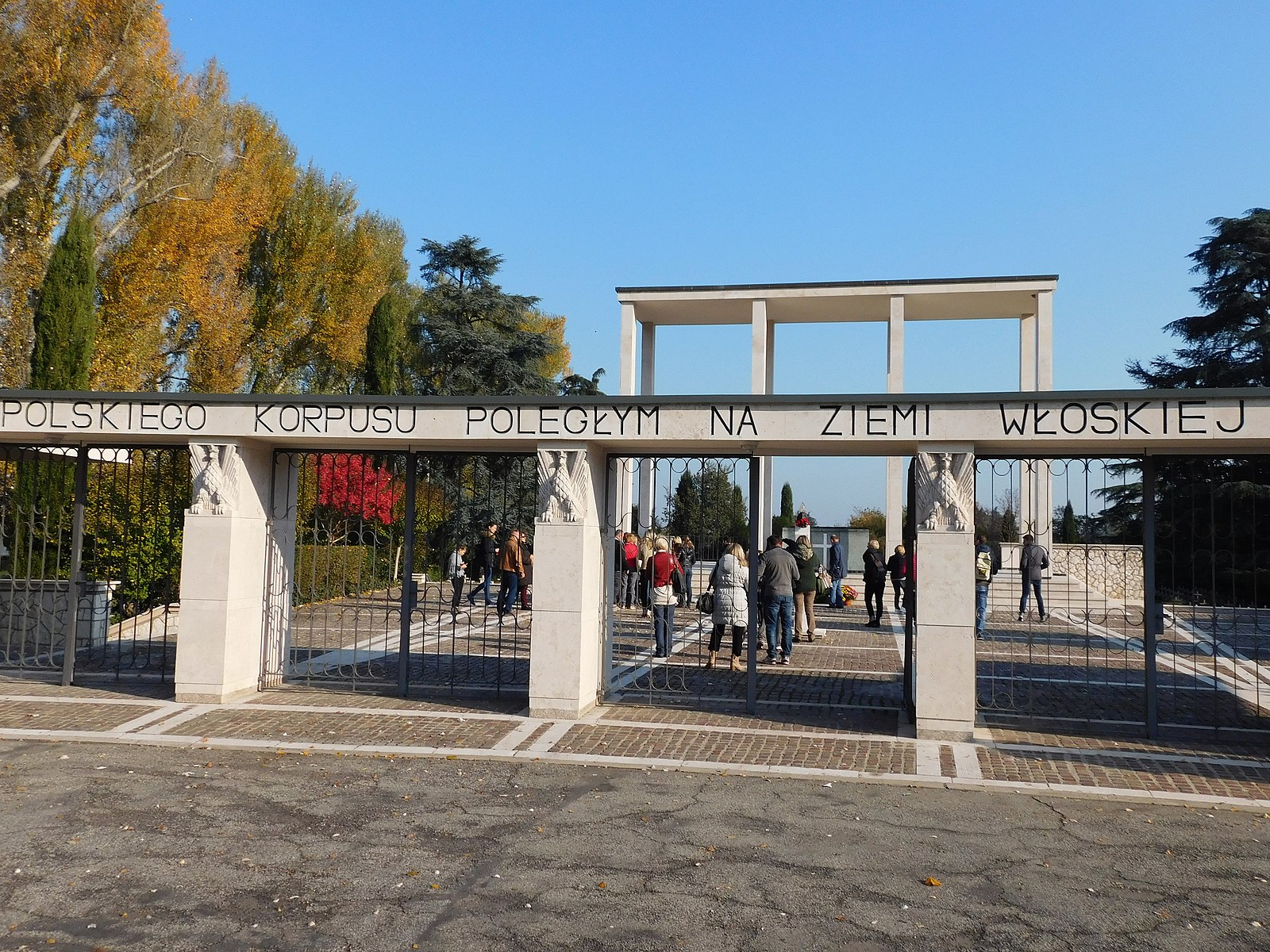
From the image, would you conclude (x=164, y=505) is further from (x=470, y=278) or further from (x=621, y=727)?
(x=470, y=278)

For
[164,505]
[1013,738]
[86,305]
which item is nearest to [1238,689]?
[1013,738]

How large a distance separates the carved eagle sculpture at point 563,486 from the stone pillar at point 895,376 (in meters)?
19.1

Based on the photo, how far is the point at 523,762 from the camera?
336 inches

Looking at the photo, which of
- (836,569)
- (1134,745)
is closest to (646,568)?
(1134,745)

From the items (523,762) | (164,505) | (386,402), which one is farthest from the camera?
(164,505)

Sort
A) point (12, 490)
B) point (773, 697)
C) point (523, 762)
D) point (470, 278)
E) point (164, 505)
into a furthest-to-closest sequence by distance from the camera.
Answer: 1. point (470, 278)
2. point (164, 505)
3. point (12, 490)
4. point (773, 697)
5. point (523, 762)

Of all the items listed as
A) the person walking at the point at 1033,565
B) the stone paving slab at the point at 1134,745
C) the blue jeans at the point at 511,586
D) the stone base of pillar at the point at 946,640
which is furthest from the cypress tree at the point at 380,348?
the stone paving slab at the point at 1134,745

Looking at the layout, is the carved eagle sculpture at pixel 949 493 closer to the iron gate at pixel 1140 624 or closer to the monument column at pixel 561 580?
the iron gate at pixel 1140 624

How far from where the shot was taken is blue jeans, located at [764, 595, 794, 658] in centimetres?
1408

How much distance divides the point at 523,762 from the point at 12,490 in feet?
44.9

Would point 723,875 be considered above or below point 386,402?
below

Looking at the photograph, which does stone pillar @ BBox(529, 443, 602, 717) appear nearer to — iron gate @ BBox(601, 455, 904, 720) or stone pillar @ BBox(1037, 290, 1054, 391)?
iron gate @ BBox(601, 455, 904, 720)

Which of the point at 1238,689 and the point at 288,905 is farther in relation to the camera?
the point at 1238,689

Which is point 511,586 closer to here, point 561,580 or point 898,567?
point 898,567
